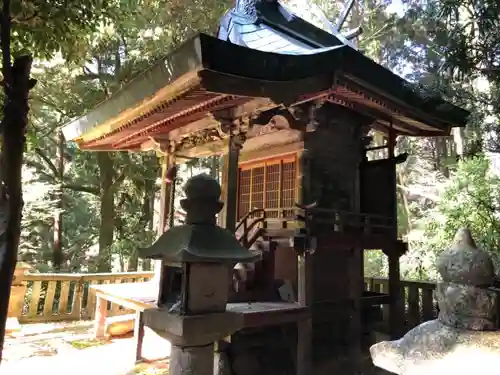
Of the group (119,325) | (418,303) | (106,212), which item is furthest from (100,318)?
(418,303)

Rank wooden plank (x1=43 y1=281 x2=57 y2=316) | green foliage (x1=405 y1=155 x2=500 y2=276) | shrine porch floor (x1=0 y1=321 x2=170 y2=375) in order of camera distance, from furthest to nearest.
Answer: wooden plank (x1=43 y1=281 x2=57 y2=316) → green foliage (x1=405 y1=155 x2=500 y2=276) → shrine porch floor (x1=0 y1=321 x2=170 y2=375)

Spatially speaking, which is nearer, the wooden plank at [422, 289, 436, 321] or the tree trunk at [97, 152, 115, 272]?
the wooden plank at [422, 289, 436, 321]

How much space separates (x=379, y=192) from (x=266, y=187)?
226 centimetres

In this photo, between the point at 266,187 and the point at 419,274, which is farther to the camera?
the point at 419,274

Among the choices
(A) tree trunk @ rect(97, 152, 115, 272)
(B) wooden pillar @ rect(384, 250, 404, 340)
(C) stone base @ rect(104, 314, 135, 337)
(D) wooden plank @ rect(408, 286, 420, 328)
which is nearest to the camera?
(B) wooden pillar @ rect(384, 250, 404, 340)

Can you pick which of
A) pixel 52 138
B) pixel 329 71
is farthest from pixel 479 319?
pixel 52 138

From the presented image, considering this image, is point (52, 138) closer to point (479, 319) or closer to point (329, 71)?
point (329, 71)

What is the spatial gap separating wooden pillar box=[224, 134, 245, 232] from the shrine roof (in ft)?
1.83

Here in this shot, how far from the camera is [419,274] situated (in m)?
11.2

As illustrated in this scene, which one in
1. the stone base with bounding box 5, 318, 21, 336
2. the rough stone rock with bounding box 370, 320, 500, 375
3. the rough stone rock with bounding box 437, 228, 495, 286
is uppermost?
the rough stone rock with bounding box 437, 228, 495, 286

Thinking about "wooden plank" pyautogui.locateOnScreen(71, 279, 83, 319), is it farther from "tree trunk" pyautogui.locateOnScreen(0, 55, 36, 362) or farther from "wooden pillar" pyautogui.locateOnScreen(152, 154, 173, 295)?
"tree trunk" pyautogui.locateOnScreen(0, 55, 36, 362)

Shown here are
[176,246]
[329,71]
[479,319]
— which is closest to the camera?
[479,319]

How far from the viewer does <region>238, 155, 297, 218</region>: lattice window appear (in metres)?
7.32

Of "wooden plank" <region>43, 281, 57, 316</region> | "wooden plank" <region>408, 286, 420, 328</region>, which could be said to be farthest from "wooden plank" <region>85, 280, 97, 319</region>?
"wooden plank" <region>408, 286, 420, 328</region>
